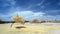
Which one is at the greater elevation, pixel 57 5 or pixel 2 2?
pixel 2 2

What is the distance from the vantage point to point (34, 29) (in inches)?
102

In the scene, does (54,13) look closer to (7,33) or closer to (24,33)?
(24,33)

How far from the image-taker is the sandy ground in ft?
8.30

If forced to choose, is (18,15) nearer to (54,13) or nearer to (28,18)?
(28,18)

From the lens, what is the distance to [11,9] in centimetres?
256

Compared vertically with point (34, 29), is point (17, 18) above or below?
above

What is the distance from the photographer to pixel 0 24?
8.63ft

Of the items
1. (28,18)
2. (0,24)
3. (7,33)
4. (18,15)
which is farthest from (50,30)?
(0,24)

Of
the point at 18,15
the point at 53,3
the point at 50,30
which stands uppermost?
the point at 53,3

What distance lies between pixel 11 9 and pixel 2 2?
28 centimetres

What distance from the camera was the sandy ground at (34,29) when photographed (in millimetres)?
2531

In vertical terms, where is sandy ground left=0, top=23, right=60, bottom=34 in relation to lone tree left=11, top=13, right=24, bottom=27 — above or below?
below

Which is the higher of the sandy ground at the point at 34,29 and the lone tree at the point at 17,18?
the lone tree at the point at 17,18

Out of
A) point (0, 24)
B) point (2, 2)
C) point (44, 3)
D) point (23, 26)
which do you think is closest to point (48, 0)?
point (44, 3)
